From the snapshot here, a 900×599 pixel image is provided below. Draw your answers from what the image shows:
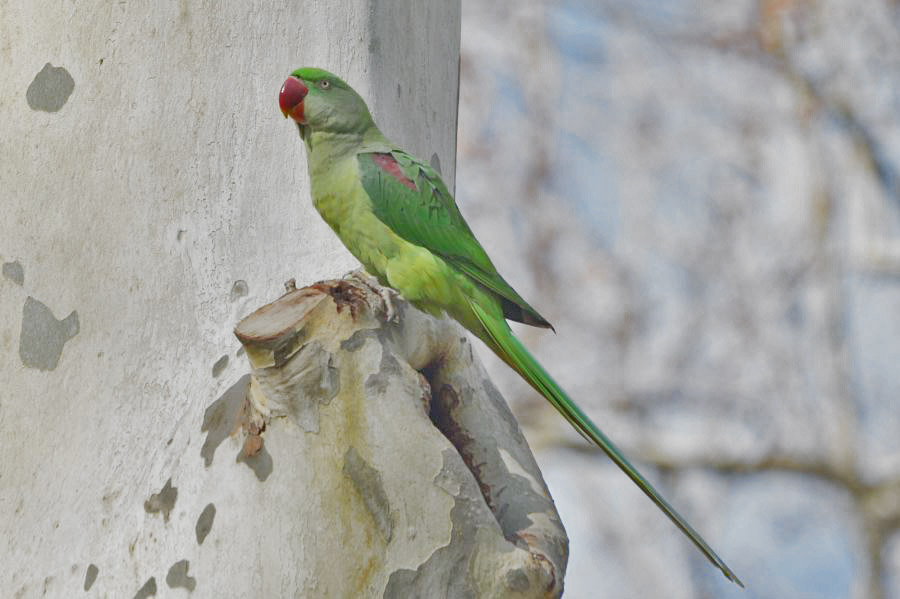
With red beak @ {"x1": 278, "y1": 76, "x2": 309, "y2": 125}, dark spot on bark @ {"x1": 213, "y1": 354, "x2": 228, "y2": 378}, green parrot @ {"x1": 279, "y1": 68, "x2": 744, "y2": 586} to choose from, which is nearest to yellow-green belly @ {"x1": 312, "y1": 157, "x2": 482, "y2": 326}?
green parrot @ {"x1": 279, "y1": 68, "x2": 744, "y2": 586}

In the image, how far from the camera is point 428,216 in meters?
2.56

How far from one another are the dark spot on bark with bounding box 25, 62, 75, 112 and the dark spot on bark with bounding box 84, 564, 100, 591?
2.90 feet

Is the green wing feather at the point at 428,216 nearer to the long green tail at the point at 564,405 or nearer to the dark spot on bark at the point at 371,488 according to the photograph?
the long green tail at the point at 564,405

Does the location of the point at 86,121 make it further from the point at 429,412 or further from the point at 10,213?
the point at 429,412

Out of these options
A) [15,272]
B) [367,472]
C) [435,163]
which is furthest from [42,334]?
[435,163]

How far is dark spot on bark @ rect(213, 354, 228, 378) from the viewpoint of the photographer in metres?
2.16

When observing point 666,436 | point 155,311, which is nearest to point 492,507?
point 155,311

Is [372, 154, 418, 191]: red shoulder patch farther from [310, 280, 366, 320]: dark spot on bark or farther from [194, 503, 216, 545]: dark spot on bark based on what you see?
[194, 503, 216, 545]: dark spot on bark

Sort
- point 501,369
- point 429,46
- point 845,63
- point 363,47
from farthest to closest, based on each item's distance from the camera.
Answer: point 501,369 < point 845,63 < point 429,46 < point 363,47

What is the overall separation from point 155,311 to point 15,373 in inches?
10.9

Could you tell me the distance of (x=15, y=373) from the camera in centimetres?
211

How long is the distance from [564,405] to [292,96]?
2.77 ft

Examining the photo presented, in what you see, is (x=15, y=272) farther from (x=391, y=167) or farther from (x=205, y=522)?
(x=391, y=167)

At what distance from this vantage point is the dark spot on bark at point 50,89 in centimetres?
222
